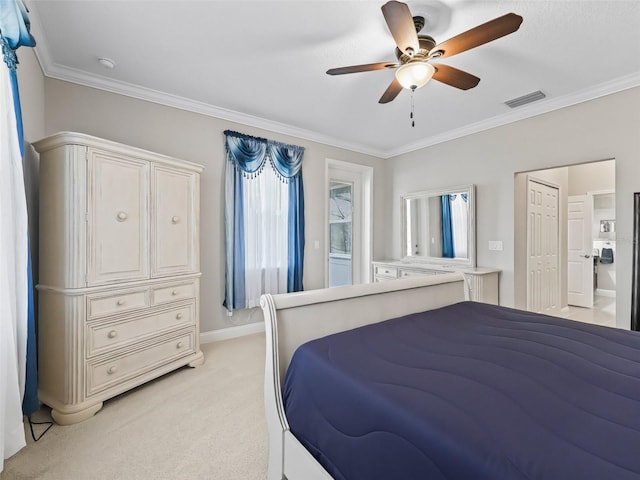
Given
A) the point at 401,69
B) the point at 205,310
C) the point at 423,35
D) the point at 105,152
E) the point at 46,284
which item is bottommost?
the point at 205,310

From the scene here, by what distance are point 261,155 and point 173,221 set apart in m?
1.47

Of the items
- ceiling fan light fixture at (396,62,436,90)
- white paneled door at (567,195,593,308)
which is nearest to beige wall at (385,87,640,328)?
ceiling fan light fixture at (396,62,436,90)

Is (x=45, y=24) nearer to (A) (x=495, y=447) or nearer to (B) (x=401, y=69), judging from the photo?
(B) (x=401, y=69)

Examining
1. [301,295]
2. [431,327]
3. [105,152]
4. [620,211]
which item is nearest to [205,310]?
[105,152]

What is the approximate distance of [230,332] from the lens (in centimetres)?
350

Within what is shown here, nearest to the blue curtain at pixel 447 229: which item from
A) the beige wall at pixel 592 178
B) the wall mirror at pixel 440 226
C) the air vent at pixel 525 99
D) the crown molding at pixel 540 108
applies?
the wall mirror at pixel 440 226

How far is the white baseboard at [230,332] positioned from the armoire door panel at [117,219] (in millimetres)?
1250

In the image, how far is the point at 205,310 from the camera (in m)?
3.32

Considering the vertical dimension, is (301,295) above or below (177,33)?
below

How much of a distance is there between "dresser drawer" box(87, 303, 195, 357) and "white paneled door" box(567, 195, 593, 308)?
5.86m

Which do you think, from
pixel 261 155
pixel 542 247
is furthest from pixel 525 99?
pixel 261 155

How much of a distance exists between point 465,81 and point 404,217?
2.75 metres

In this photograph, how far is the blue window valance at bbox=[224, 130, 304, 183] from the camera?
3.43m

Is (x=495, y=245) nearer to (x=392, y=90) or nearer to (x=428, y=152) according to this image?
(x=428, y=152)
